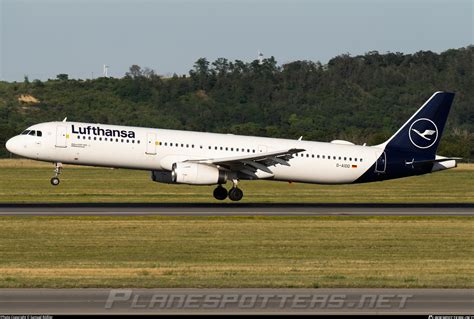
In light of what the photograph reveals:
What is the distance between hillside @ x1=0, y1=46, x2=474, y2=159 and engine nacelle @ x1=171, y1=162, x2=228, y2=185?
58.9 metres

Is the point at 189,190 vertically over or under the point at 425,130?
under

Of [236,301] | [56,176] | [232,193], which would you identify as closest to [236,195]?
[232,193]

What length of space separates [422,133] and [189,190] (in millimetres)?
14169

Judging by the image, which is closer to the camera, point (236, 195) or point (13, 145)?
point (236, 195)

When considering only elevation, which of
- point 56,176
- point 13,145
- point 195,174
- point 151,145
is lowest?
point 56,176

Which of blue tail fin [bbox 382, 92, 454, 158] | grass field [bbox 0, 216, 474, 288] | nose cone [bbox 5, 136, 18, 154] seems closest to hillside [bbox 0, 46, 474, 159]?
blue tail fin [bbox 382, 92, 454, 158]

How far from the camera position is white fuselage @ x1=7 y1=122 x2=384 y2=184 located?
46.2 m

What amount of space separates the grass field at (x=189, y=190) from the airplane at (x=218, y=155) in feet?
5.97

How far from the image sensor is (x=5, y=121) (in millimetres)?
116312

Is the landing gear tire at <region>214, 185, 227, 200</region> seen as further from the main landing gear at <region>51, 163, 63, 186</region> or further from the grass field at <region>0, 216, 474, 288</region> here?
the grass field at <region>0, 216, 474, 288</region>

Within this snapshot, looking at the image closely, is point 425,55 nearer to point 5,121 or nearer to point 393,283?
point 5,121

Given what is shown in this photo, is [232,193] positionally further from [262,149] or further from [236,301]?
[236,301]

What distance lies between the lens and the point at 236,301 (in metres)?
19.8

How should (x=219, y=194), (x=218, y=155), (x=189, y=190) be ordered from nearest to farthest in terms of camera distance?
(x=218, y=155)
(x=219, y=194)
(x=189, y=190)
